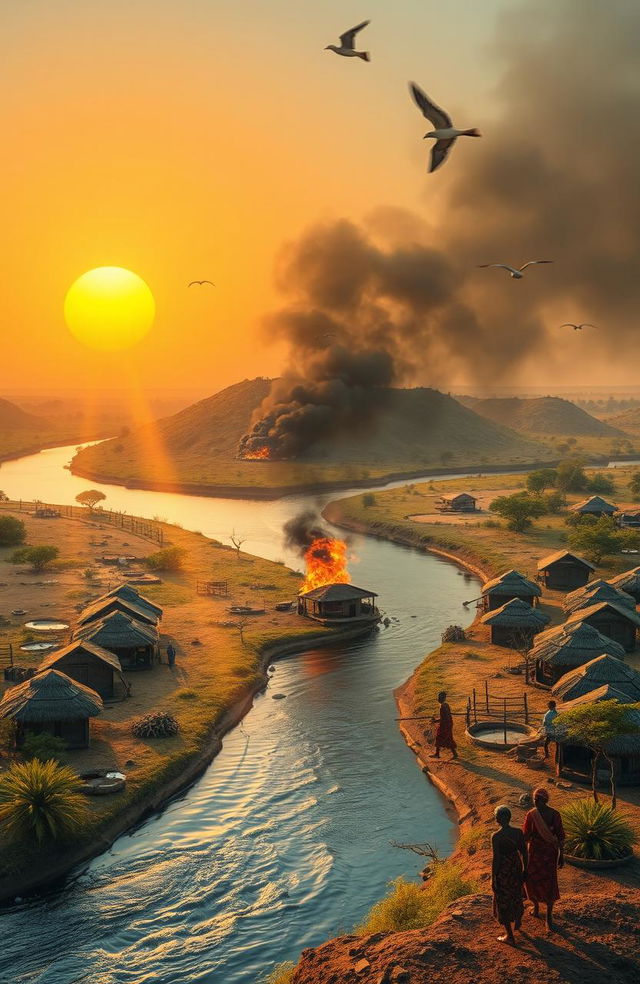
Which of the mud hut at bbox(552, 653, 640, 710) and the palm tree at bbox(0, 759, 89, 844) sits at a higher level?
the mud hut at bbox(552, 653, 640, 710)

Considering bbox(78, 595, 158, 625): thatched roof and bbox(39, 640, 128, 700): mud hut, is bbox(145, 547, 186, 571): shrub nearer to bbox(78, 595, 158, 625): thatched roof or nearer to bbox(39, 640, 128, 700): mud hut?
bbox(78, 595, 158, 625): thatched roof

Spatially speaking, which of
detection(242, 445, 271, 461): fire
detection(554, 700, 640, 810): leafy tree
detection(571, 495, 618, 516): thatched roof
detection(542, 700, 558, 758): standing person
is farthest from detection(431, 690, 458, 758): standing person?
detection(242, 445, 271, 461): fire

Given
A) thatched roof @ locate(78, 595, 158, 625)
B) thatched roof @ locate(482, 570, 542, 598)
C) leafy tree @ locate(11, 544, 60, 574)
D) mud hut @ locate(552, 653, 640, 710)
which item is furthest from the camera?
leafy tree @ locate(11, 544, 60, 574)

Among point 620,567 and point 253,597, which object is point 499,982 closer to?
point 253,597

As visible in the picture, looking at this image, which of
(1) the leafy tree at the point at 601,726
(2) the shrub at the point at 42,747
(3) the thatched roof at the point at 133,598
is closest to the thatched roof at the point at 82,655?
(2) the shrub at the point at 42,747

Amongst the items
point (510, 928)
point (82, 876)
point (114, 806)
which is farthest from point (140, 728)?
point (510, 928)

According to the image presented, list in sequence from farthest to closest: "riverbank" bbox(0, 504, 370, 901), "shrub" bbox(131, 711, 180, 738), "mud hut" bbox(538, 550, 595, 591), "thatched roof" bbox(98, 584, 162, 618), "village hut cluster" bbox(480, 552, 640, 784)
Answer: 1. "mud hut" bbox(538, 550, 595, 591)
2. "thatched roof" bbox(98, 584, 162, 618)
3. "shrub" bbox(131, 711, 180, 738)
4. "village hut cluster" bbox(480, 552, 640, 784)
5. "riverbank" bbox(0, 504, 370, 901)

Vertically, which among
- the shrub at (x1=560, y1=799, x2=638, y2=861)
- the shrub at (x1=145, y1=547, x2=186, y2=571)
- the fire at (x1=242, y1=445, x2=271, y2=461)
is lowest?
the shrub at (x1=560, y1=799, x2=638, y2=861)
